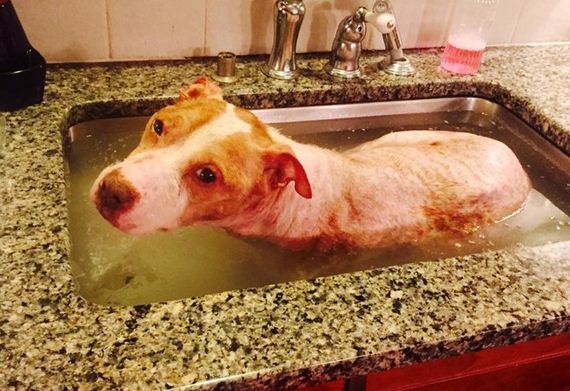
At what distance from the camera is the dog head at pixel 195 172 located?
91 cm

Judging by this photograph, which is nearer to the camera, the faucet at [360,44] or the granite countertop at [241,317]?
the granite countertop at [241,317]

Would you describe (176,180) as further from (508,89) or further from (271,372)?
(508,89)

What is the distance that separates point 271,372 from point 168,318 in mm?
158

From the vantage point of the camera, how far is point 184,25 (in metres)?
1.40

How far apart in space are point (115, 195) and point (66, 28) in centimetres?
61

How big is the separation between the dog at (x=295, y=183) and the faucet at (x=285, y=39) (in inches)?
10.7

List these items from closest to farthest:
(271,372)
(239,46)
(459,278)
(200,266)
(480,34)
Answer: (271,372) < (459,278) < (200,266) < (239,46) < (480,34)

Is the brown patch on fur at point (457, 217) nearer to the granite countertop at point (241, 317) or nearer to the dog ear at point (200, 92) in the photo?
the granite countertop at point (241, 317)

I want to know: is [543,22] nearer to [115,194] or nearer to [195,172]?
[195,172]

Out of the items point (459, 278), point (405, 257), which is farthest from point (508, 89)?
point (459, 278)

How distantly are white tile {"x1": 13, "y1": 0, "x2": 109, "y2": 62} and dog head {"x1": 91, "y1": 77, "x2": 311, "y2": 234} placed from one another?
0.44 meters

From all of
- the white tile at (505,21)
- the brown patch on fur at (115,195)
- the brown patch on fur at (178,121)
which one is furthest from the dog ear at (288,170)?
the white tile at (505,21)

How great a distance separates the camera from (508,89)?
1518mm

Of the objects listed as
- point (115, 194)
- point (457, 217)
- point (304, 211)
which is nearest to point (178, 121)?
point (115, 194)
